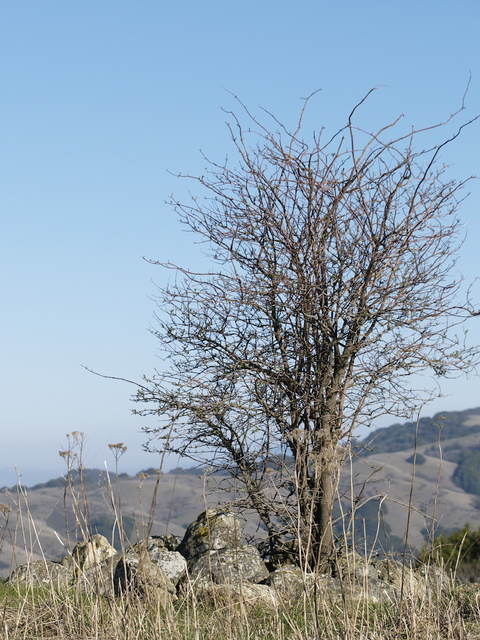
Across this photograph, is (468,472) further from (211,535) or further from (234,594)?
(234,594)

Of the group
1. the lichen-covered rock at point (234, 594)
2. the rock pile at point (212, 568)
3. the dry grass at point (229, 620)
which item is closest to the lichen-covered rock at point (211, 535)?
the rock pile at point (212, 568)

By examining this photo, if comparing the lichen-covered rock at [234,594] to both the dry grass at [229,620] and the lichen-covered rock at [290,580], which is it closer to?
the dry grass at [229,620]

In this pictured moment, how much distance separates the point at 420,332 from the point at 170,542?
225 inches

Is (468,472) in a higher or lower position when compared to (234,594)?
higher

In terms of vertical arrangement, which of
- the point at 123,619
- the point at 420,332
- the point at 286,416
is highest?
the point at 420,332

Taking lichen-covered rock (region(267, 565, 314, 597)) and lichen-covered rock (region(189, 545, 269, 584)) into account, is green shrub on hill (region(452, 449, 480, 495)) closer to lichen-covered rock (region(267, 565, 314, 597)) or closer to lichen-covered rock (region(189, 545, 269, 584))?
lichen-covered rock (region(189, 545, 269, 584))

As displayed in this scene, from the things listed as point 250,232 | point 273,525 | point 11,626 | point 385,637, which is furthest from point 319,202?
point 11,626

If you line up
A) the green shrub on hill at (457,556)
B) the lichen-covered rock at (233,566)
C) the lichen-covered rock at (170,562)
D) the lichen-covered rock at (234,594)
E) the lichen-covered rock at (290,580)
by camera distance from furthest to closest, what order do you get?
the lichen-covered rock at (170,562), the lichen-covered rock at (233,566), the lichen-covered rock at (290,580), the lichen-covered rock at (234,594), the green shrub on hill at (457,556)

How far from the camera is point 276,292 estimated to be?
10.2 metres

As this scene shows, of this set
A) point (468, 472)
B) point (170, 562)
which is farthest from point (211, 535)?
point (468, 472)

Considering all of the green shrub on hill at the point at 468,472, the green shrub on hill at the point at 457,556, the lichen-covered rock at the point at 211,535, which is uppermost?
the green shrub on hill at the point at 468,472

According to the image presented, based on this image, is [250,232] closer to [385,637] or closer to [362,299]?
[362,299]

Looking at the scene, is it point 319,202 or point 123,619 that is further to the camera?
point 319,202

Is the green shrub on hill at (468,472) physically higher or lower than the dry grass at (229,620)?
higher
